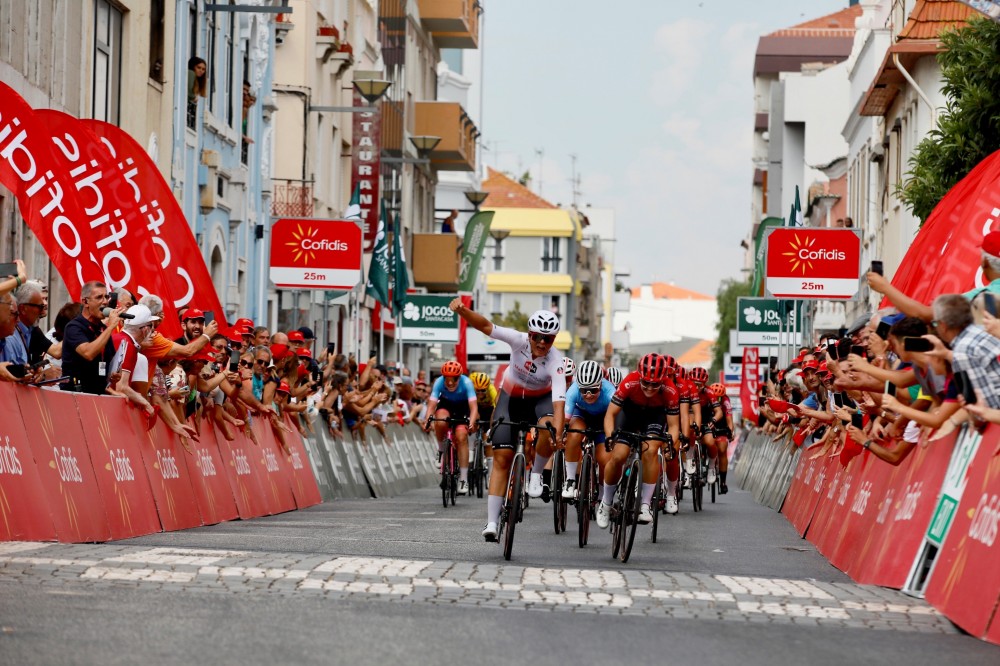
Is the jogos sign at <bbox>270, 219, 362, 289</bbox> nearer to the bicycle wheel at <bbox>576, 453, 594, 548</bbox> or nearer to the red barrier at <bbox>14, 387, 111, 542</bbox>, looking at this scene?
the bicycle wheel at <bbox>576, 453, 594, 548</bbox>

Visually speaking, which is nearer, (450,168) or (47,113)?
(47,113)

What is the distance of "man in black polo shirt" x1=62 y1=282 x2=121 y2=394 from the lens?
574 inches

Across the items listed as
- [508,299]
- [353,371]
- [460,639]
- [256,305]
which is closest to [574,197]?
[508,299]

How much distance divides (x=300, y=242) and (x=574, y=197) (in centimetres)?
12017

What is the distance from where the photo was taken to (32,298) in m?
13.7

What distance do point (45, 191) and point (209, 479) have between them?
11.2 feet

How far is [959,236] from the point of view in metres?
17.4

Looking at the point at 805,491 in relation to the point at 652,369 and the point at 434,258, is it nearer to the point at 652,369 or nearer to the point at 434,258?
the point at 652,369

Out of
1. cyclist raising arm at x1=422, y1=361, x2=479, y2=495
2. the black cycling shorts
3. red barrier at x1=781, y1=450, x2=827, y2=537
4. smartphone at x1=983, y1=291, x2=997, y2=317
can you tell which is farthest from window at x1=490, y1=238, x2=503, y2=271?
smartphone at x1=983, y1=291, x2=997, y2=317

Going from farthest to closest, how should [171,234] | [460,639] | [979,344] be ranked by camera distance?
[171,234] → [979,344] → [460,639]

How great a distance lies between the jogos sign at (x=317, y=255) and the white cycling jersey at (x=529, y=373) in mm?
11196

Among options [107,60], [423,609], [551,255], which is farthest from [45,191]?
[551,255]

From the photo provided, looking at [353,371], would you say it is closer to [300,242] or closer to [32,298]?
[300,242]

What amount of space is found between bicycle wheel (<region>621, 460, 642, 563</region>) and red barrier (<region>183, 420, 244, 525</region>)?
4103 millimetres
